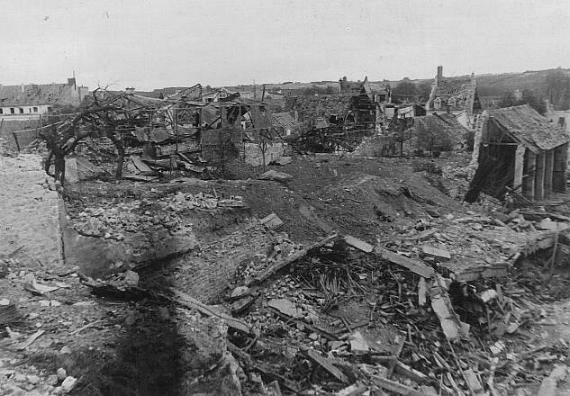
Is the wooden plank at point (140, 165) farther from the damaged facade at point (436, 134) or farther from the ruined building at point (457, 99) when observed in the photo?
the ruined building at point (457, 99)

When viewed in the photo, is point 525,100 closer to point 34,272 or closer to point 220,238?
point 220,238

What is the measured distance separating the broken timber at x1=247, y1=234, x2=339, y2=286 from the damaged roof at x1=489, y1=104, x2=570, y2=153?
8818mm

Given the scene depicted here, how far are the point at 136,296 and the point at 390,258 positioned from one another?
467 centimetres

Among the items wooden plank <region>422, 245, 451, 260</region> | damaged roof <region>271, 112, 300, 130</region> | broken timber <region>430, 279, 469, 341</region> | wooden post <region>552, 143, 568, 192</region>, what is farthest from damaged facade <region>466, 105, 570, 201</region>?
damaged roof <region>271, 112, 300, 130</region>

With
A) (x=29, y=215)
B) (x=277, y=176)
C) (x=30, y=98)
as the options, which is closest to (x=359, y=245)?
(x=277, y=176)

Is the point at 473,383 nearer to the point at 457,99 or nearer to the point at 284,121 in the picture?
the point at 284,121

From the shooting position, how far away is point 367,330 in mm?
7742

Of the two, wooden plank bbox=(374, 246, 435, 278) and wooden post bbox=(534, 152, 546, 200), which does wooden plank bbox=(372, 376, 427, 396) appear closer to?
wooden plank bbox=(374, 246, 435, 278)

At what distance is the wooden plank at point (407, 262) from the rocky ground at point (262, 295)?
0.03 meters

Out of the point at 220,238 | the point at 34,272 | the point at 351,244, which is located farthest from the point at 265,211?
the point at 34,272

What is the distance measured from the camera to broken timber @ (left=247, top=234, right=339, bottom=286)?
848cm

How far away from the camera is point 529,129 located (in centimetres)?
1578

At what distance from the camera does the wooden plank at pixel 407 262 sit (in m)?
8.52

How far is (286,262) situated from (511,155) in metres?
10.3
